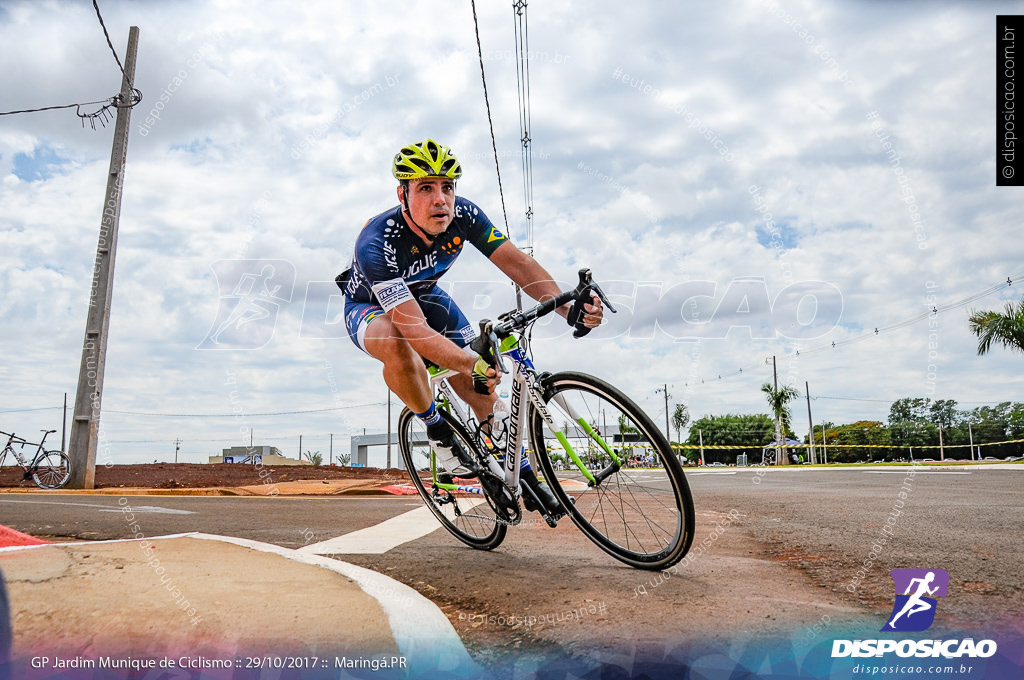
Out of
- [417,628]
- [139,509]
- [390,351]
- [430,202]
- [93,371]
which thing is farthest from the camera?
[93,371]

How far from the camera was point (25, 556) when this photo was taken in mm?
3002

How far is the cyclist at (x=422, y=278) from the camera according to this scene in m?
3.72

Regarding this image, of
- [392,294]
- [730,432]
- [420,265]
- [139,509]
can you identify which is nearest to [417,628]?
[392,294]

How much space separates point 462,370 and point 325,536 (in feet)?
6.56

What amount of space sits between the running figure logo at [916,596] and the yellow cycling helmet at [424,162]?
10.2 feet

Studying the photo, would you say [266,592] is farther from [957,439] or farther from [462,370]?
[957,439]

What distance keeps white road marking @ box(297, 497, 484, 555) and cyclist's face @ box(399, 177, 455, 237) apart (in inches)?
78.2

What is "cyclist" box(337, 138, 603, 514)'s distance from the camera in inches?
146

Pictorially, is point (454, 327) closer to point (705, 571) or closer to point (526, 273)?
point (526, 273)

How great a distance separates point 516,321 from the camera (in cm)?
353

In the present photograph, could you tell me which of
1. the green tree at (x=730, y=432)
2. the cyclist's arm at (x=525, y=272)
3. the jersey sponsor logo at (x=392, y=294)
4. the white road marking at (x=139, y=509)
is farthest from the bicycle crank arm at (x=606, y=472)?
the green tree at (x=730, y=432)

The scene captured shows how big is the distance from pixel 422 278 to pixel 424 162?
731 millimetres

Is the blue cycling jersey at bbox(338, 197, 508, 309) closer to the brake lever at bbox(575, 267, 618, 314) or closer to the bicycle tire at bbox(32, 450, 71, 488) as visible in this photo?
the brake lever at bbox(575, 267, 618, 314)

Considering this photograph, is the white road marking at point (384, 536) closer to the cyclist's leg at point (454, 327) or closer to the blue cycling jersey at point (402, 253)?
the cyclist's leg at point (454, 327)
